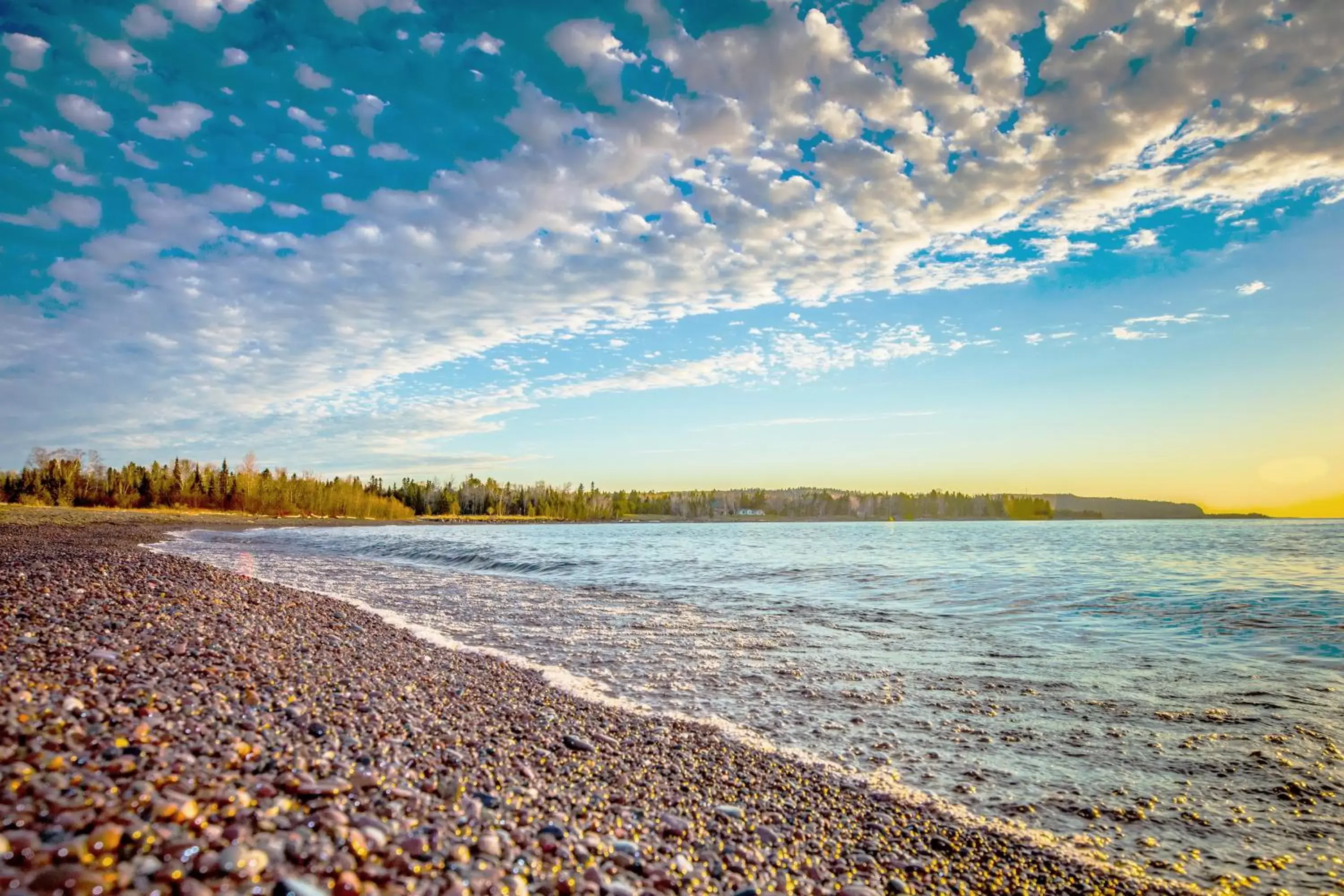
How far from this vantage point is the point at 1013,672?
11.9 meters

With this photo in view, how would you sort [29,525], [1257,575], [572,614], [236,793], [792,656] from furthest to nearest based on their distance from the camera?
[29,525]
[1257,575]
[572,614]
[792,656]
[236,793]

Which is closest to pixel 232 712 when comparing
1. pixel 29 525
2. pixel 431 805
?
pixel 431 805

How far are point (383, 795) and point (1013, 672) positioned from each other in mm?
11151

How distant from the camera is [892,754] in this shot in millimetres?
7594

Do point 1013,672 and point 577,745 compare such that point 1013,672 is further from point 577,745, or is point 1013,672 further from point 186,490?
point 186,490

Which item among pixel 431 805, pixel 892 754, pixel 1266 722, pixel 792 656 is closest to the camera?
pixel 431 805

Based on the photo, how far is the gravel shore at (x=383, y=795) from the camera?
3.55 m

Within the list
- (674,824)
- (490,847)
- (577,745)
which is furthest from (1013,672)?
(490,847)

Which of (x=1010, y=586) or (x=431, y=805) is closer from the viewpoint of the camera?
(x=431, y=805)

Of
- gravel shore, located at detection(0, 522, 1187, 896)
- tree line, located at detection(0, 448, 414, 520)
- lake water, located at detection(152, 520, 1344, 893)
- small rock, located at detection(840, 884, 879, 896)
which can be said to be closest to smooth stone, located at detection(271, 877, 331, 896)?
gravel shore, located at detection(0, 522, 1187, 896)

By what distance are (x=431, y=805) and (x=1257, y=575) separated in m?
37.9

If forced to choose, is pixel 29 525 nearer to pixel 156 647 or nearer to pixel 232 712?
pixel 156 647

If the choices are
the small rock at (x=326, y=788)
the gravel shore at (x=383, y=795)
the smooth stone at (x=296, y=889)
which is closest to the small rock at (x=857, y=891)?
the gravel shore at (x=383, y=795)

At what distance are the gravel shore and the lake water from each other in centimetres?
121
